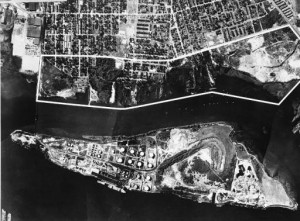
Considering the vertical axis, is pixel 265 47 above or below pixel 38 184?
above

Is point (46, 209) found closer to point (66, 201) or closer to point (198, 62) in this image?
point (66, 201)

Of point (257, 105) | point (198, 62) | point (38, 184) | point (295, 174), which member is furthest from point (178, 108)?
point (38, 184)

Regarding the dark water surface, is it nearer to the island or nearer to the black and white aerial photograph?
the black and white aerial photograph

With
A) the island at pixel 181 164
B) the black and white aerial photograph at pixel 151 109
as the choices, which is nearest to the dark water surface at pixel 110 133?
the black and white aerial photograph at pixel 151 109

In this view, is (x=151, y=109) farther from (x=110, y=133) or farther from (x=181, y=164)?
(x=181, y=164)

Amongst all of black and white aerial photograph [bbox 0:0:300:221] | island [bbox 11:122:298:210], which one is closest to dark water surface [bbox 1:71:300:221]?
black and white aerial photograph [bbox 0:0:300:221]

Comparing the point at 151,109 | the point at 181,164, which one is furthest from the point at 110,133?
the point at 181,164
